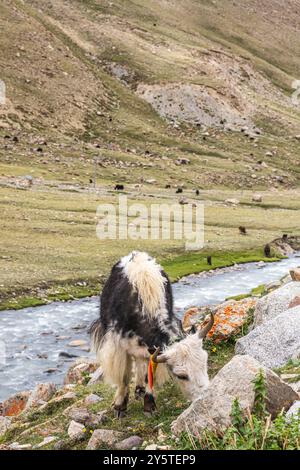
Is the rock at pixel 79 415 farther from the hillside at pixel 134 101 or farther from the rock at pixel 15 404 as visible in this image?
the hillside at pixel 134 101

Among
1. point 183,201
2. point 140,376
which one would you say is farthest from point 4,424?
point 183,201

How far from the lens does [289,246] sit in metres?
52.2

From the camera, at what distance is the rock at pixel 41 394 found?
16.6m

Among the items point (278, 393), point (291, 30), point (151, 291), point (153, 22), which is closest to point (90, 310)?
point (151, 291)

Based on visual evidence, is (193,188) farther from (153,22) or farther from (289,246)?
(153,22)

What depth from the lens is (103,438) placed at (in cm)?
1070

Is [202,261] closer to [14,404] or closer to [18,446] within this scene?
[14,404]

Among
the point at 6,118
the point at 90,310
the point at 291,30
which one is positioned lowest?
the point at 90,310

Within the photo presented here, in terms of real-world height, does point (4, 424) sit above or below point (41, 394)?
below

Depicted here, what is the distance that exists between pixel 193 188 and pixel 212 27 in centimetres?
9818

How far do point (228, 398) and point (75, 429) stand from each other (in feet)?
11.5

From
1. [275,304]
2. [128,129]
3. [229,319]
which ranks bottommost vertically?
[229,319]

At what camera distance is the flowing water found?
21.8 m

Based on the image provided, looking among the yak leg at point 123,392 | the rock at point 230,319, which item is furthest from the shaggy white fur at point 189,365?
the rock at point 230,319
